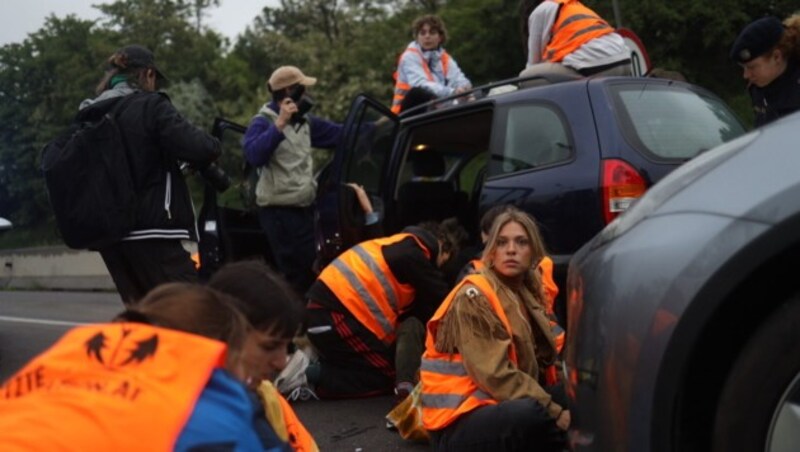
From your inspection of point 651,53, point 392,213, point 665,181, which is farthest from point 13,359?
point 651,53

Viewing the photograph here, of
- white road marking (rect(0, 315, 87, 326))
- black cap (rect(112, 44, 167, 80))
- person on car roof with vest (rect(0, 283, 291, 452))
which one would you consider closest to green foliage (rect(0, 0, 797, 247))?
white road marking (rect(0, 315, 87, 326))

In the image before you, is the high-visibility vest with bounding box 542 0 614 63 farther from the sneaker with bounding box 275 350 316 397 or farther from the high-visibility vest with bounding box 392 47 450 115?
the sneaker with bounding box 275 350 316 397

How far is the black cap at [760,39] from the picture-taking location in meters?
4.98

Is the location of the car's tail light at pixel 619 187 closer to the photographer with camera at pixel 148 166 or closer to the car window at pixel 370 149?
the photographer with camera at pixel 148 166

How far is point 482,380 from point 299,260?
3076 mm

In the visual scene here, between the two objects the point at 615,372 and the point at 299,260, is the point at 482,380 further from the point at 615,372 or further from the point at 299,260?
the point at 299,260

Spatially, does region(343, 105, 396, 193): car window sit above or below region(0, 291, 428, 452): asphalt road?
above

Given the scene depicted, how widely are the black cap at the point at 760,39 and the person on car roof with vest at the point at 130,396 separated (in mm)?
3848

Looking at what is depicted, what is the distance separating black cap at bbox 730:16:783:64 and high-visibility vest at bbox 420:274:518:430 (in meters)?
2.00

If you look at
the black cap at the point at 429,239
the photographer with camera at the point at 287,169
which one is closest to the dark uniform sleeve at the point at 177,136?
the black cap at the point at 429,239

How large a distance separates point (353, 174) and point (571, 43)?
4.93 feet

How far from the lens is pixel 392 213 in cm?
659

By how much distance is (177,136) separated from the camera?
4750mm

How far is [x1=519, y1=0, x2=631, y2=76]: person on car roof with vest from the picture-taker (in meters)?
5.96
